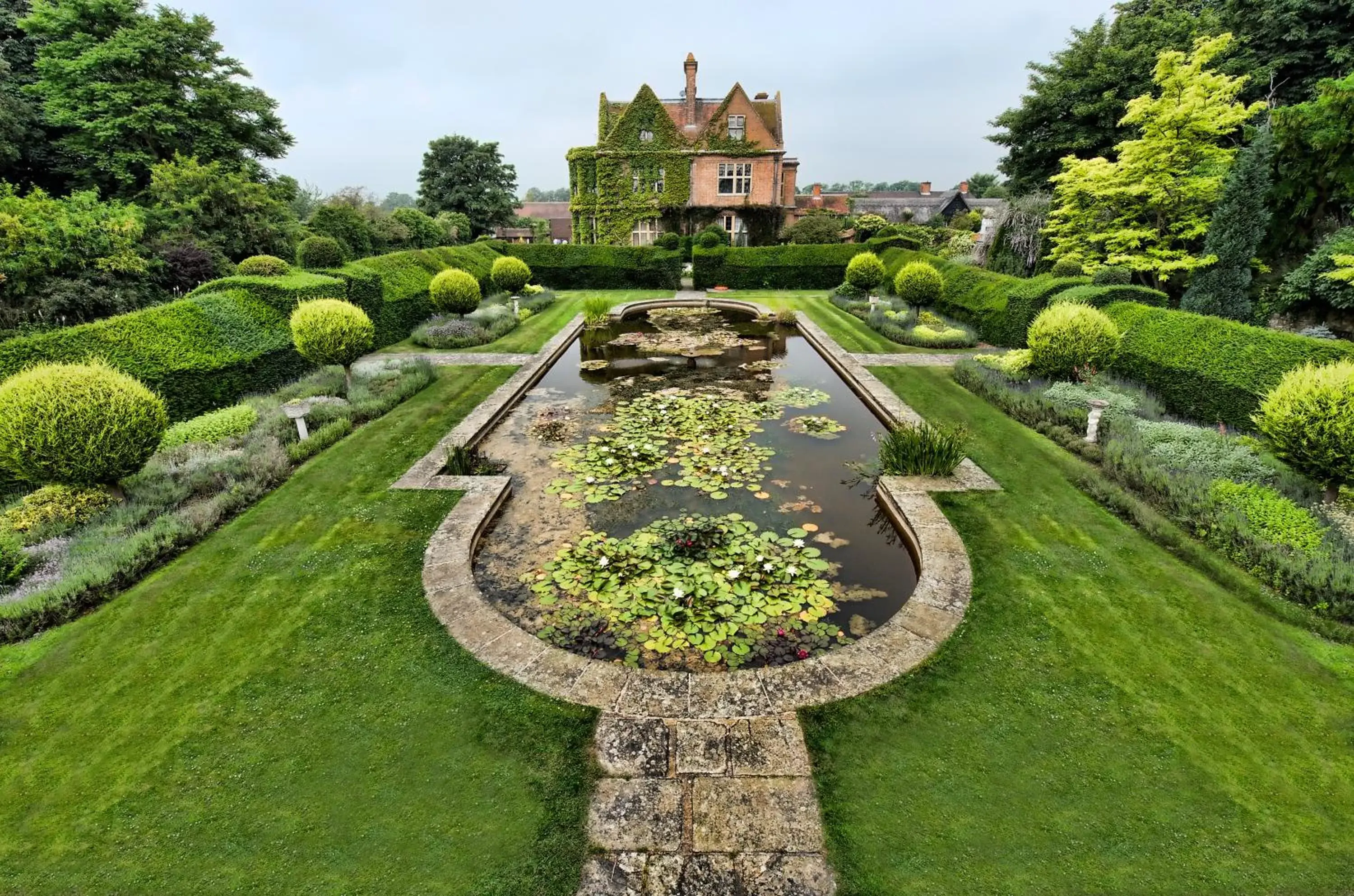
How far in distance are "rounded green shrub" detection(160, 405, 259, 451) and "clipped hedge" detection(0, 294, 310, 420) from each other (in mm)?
655

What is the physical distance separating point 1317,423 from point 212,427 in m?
15.4

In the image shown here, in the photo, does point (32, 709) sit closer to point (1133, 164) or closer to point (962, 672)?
point (962, 672)

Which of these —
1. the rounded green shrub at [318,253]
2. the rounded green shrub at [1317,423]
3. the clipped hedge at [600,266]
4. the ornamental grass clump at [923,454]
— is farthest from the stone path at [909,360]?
the clipped hedge at [600,266]

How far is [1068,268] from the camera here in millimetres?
17688

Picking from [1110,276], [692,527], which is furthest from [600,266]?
[692,527]

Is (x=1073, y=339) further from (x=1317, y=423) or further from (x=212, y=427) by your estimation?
(x=212, y=427)

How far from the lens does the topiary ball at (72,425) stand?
6.24 m

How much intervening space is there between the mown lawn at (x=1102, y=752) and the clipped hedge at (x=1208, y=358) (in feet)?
16.8

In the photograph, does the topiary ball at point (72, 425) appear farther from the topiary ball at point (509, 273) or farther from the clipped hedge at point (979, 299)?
the clipped hedge at point (979, 299)

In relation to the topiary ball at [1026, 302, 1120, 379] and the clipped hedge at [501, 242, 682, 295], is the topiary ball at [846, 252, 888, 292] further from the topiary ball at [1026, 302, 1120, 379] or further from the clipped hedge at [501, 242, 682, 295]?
the topiary ball at [1026, 302, 1120, 379]

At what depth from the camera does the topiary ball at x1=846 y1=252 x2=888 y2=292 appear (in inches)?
898

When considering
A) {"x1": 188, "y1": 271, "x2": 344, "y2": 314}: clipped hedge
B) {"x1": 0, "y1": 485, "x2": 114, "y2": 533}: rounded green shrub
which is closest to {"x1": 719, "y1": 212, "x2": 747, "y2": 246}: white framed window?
{"x1": 188, "y1": 271, "x2": 344, "y2": 314}: clipped hedge

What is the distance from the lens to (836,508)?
784cm

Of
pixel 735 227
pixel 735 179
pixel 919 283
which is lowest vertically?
pixel 919 283
